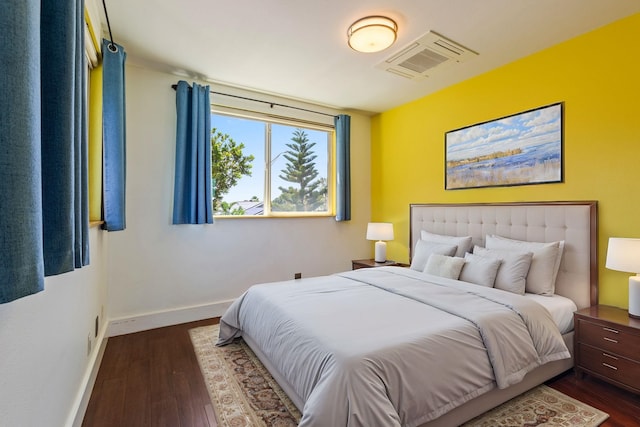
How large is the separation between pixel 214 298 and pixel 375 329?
2.44m

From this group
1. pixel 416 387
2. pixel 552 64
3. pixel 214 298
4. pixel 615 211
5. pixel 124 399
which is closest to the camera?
pixel 416 387

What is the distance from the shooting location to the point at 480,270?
2.64m

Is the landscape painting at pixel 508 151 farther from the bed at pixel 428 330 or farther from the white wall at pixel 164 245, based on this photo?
the white wall at pixel 164 245

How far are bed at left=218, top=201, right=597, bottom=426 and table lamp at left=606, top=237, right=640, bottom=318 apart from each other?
0.33 m

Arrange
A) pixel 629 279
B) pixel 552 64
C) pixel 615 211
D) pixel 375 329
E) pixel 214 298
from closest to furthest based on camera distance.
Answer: pixel 375 329 < pixel 629 279 < pixel 615 211 < pixel 552 64 < pixel 214 298

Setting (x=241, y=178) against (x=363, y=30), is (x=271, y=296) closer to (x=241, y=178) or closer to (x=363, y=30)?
(x=241, y=178)

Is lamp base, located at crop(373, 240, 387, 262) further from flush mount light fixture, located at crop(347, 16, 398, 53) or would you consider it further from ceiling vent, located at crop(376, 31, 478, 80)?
flush mount light fixture, located at crop(347, 16, 398, 53)

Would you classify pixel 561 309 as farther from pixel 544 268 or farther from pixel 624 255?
pixel 624 255

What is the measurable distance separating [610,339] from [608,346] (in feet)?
0.17

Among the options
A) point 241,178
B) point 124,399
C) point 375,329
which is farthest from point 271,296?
point 241,178

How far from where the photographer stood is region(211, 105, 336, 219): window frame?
367 cm

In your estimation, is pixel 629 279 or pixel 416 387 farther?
pixel 629 279

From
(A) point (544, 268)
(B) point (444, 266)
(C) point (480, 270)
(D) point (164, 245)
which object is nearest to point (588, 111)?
(A) point (544, 268)

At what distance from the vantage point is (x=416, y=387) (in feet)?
4.76
